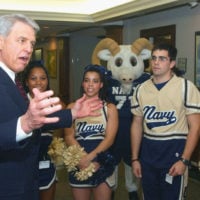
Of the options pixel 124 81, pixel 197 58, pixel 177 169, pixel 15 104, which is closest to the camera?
pixel 15 104

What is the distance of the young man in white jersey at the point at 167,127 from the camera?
2396mm

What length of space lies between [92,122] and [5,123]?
1.31 meters

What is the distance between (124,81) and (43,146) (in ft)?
4.65

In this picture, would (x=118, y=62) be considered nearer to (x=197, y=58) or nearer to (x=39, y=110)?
(x=197, y=58)

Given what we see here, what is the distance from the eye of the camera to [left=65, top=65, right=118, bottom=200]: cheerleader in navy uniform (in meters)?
2.49

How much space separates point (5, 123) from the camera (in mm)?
1256

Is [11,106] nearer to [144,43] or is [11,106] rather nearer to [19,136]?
[19,136]

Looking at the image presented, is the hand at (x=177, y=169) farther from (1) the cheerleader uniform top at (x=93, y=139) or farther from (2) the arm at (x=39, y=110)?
(2) the arm at (x=39, y=110)

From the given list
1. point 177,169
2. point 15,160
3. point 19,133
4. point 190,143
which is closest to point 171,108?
point 190,143

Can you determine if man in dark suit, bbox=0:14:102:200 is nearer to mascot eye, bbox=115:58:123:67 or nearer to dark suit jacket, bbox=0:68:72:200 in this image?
dark suit jacket, bbox=0:68:72:200

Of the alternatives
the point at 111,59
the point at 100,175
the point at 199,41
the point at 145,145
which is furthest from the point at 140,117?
the point at 199,41

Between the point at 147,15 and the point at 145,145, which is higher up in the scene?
the point at 147,15

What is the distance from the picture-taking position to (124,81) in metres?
3.63

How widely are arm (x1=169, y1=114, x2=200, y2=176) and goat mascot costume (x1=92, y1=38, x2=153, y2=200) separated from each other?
92 cm
